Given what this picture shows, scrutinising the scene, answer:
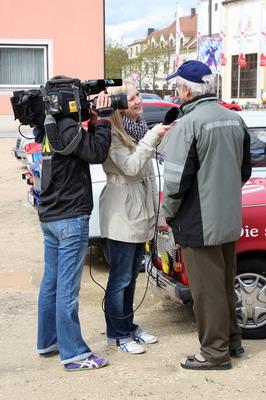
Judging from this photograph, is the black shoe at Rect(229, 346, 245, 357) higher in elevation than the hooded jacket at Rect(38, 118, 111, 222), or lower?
lower

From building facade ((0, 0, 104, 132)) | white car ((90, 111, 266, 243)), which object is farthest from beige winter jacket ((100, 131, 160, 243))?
building facade ((0, 0, 104, 132))

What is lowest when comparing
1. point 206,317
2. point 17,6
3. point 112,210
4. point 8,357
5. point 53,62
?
point 8,357

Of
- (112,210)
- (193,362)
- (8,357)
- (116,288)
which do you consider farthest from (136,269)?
(8,357)

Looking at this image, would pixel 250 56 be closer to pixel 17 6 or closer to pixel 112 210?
pixel 17 6

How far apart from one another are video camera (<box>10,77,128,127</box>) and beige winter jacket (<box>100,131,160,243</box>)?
11.3 inches

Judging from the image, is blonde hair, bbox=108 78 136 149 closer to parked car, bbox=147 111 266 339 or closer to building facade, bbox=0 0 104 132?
parked car, bbox=147 111 266 339

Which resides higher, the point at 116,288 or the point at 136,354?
the point at 116,288

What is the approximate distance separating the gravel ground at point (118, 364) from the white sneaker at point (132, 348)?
0.04 m

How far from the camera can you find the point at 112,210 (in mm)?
4109

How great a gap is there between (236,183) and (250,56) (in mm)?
51324

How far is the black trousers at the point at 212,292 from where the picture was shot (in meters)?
3.83

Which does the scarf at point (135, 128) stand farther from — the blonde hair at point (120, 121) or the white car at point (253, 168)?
the white car at point (253, 168)

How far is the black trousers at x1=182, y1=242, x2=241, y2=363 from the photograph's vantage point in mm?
3832

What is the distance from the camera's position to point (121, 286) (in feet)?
13.8
